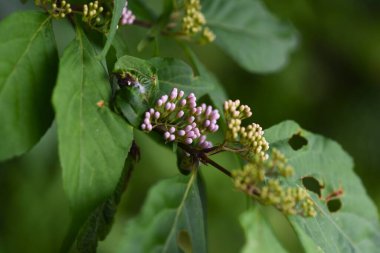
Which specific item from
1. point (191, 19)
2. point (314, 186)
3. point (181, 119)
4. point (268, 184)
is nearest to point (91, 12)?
point (181, 119)

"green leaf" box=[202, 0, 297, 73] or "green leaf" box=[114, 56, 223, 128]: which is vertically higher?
"green leaf" box=[114, 56, 223, 128]

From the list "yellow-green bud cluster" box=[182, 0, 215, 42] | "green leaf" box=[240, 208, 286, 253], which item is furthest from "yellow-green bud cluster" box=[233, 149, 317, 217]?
"yellow-green bud cluster" box=[182, 0, 215, 42]

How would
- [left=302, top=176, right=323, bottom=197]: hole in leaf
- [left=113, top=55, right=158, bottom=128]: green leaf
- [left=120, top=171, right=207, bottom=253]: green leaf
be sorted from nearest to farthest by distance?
[left=120, top=171, right=207, bottom=253]: green leaf, [left=113, top=55, right=158, bottom=128]: green leaf, [left=302, top=176, right=323, bottom=197]: hole in leaf

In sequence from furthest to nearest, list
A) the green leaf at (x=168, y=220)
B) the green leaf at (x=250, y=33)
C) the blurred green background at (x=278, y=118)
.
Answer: the blurred green background at (x=278, y=118) < the green leaf at (x=250, y=33) < the green leaf at (x=168, y=220)

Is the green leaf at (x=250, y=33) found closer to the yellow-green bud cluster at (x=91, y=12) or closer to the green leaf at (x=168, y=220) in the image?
the yellow-green bud cluster at (x=91, y=12)

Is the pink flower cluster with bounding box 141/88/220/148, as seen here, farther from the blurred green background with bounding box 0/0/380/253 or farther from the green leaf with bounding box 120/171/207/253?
the blurred green background with bounding box 0/0/380/253

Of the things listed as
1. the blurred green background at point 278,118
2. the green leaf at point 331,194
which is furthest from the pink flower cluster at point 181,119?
the blurred green background at point 278,118

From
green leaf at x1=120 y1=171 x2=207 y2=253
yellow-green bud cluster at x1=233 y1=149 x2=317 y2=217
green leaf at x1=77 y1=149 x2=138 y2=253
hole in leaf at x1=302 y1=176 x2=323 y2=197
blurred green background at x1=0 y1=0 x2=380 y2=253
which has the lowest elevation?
blurred green background at x1=0 y1=0 x2=380 y2=253
